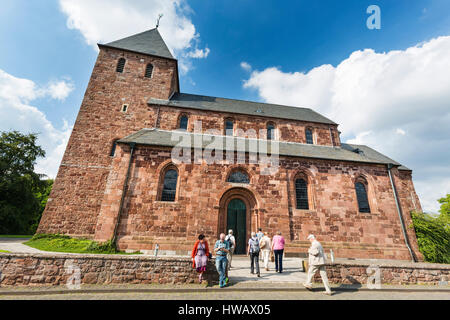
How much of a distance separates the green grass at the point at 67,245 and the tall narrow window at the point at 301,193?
443 inches

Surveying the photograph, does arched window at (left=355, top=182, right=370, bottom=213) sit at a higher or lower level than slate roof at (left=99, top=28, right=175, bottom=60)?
lower

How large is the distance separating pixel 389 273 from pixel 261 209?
6477mm

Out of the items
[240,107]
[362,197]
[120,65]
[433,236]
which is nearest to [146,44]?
[120,65]

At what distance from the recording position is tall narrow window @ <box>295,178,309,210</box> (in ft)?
43.4

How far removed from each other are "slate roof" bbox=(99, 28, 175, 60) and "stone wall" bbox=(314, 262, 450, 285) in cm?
2038

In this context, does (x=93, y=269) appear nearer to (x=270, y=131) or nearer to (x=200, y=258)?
(x=200, y=258)

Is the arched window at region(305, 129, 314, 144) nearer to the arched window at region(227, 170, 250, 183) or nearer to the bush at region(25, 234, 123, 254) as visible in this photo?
the arched window at region(227, 170, 250, 183)

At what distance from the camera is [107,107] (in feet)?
52.1

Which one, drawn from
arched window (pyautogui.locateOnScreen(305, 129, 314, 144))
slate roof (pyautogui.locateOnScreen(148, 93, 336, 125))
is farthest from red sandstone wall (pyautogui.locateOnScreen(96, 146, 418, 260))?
slate roof (pyautogui.locateOnScreen(148, 93, 336, 125))
